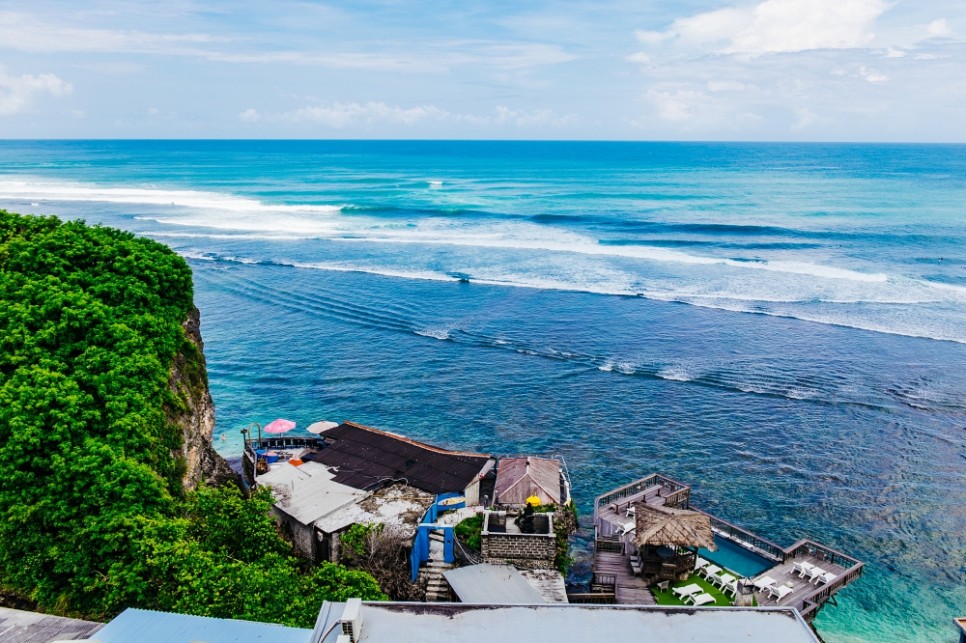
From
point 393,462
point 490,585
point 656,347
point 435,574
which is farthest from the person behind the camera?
point 656,347

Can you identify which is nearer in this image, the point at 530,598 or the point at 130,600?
the point at 130,600

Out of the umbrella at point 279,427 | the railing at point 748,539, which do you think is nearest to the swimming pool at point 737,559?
the railing at point 748,539

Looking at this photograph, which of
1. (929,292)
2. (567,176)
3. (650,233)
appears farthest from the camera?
(567,176)

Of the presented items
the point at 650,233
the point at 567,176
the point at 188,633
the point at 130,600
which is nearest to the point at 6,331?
the point at 130,600

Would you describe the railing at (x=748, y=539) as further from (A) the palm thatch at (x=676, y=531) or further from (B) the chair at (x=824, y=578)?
(B) the chair at (x=824, y=578)

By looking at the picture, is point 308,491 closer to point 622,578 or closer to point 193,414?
point 193,414

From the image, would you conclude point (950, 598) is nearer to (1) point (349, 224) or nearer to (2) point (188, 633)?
(2) point (188, 633)

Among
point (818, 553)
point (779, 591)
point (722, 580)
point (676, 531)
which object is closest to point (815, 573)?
point (818, 553)
